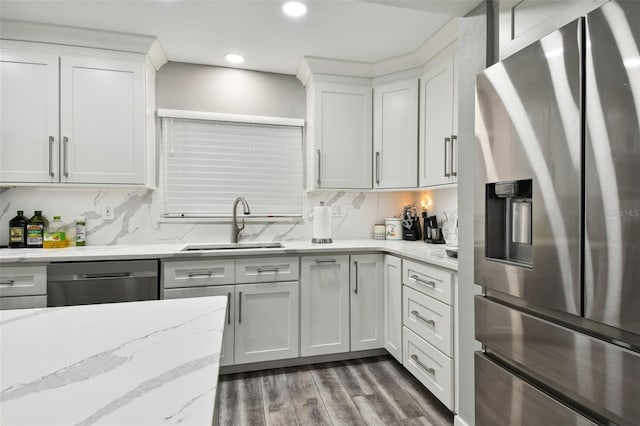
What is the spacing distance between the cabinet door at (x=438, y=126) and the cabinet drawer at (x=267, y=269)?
47.3 inches

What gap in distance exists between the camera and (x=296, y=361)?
2416mm

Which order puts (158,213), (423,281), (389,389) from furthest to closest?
A: (158,213) < (389,389) < (423,281)

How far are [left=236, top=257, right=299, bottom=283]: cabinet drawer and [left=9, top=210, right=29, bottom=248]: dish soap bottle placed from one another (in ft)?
5.12

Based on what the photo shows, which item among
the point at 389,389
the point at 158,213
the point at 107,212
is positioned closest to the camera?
the point at 389,389

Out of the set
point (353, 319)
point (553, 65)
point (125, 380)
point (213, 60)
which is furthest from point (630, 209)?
point (213, 60)

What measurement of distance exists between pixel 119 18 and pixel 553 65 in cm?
242

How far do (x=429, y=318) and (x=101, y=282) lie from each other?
1986 millimetres

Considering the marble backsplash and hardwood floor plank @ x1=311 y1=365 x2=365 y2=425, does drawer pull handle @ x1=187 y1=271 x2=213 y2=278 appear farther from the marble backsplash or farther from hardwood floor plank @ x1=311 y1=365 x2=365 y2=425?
hardwood floor plank @ x1=311 y1=365 x2=365 y2=425

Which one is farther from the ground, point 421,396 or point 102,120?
point 102,120

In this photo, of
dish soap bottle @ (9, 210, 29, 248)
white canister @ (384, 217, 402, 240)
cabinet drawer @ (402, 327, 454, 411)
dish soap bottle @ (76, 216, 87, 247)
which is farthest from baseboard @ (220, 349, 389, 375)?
dish soap bottle @ (9, 210, 29, 248)

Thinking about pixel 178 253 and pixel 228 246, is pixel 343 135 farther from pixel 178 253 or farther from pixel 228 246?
pixel 178 253

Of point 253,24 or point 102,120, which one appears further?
point 102,120

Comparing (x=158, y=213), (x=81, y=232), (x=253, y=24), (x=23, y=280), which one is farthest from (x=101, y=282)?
(x=253, y=24)

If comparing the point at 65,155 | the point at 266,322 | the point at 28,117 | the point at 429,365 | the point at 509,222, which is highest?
the point at 28,117
